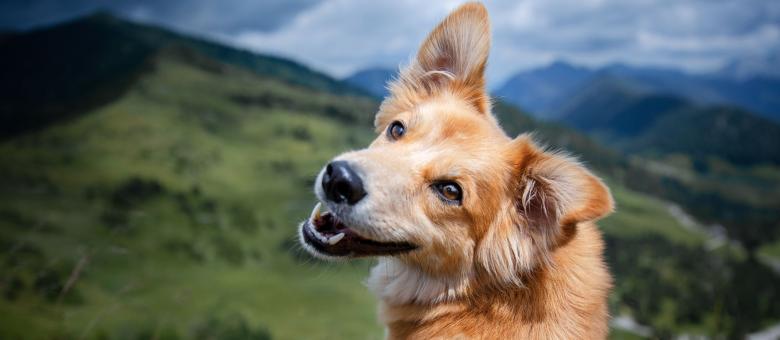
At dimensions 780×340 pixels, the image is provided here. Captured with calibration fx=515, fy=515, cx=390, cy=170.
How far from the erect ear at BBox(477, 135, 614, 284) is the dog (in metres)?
0.01

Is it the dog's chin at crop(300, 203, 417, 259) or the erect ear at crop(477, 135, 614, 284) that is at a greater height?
the erect ear at crop(477, 135, 614, 284)

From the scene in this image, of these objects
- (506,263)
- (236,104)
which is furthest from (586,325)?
(236,104)

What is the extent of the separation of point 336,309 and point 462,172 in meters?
97.5

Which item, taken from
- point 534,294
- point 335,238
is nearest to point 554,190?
point 534,294

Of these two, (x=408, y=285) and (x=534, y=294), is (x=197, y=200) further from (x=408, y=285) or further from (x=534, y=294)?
(x=534, y=294)

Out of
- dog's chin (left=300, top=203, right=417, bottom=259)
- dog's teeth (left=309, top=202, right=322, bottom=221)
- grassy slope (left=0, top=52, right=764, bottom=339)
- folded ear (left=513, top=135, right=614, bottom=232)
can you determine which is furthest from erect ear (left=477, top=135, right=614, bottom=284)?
grassy slope (left=0, top=52, right=764, bottom=339)

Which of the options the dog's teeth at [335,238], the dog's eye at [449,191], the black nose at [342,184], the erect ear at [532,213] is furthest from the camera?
the dog's eye at [449,191]

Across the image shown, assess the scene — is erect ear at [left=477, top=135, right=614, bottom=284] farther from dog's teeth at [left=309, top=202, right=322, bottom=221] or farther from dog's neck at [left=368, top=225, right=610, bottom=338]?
dog's teeth at [left=309, top=202, right=322, bottom=221]

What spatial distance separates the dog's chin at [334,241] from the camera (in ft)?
19.3

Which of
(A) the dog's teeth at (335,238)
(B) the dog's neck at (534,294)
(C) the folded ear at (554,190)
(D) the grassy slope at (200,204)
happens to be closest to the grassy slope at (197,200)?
(D) the grassy slope at (200,204)

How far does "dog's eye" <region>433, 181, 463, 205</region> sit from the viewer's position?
603 cm

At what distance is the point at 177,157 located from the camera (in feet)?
488

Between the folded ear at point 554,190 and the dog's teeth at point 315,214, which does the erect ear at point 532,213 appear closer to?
the folded ear at point 554,190

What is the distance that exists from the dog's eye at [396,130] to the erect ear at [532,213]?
145 centimetres
